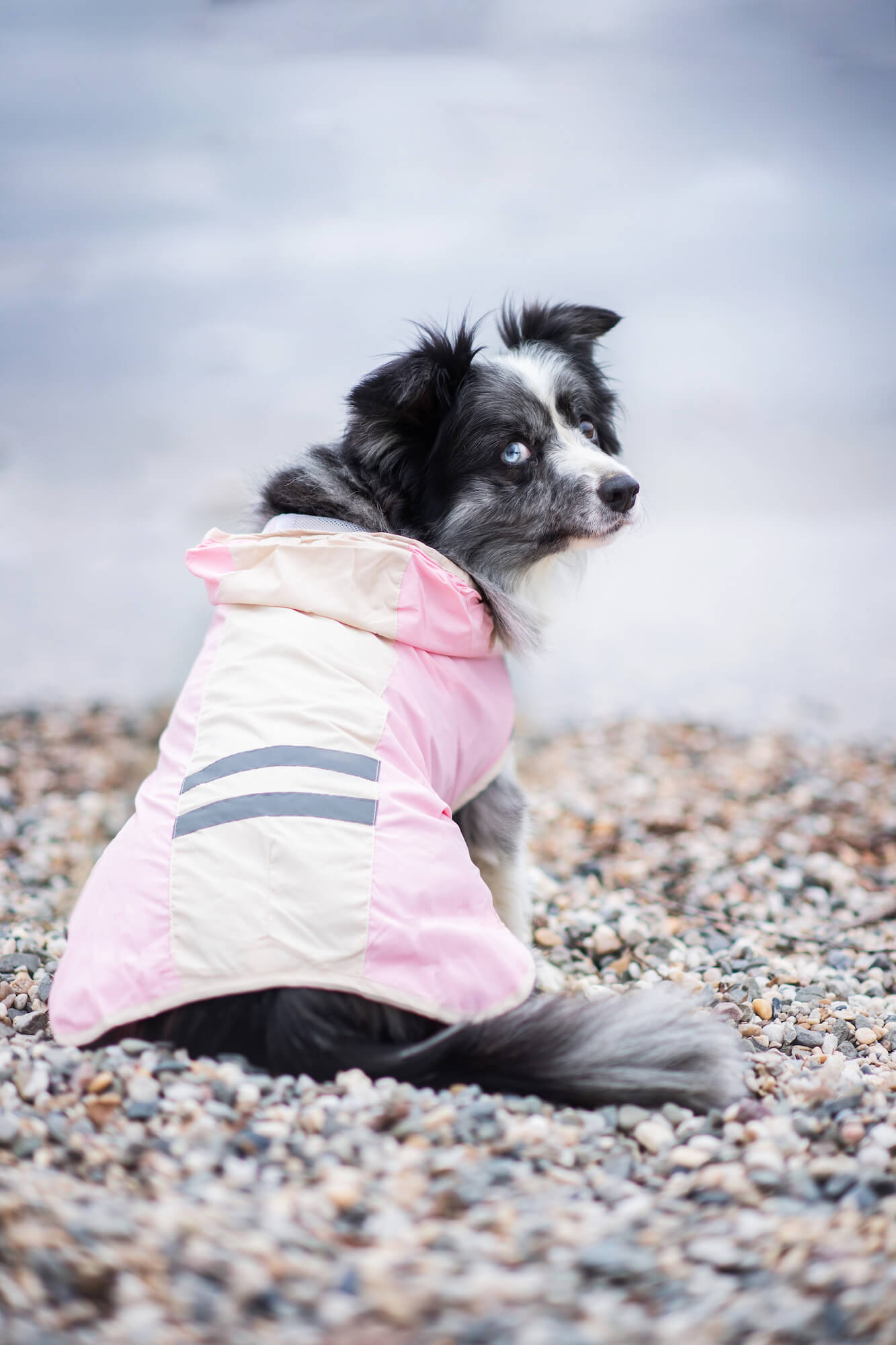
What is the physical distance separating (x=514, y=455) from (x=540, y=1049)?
1997 millimetres

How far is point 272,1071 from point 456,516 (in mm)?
1894

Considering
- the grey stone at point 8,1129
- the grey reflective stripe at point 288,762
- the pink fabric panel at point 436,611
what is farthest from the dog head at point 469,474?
the grey stone at point 8,1129

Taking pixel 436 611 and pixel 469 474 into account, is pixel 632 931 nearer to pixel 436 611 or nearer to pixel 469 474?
pixel 436 611

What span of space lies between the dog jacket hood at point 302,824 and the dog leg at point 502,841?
0.52 metres

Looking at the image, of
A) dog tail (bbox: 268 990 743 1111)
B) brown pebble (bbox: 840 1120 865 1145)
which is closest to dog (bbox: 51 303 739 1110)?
dog tail (bbox: 268 990 743 1111)

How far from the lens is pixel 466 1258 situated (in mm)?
1987

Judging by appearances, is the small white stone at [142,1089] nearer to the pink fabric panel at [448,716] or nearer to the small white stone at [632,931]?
the pink fabric panel at [448,716]

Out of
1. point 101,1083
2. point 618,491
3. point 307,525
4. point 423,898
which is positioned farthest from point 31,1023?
point 618,491

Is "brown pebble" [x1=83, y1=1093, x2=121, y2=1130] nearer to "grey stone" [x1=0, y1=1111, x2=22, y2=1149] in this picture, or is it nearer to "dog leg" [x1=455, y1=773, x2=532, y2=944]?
"grey stone" [x1=0, y1=1111, x2=22, y2=1149]

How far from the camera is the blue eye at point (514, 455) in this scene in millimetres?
3605

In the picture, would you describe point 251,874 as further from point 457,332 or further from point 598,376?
point 598,376

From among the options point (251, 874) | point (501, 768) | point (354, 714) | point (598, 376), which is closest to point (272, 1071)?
point (251, 874)

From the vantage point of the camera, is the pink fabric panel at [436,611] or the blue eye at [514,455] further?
the blue eye at [514,455]

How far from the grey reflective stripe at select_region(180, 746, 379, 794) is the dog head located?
3.28ft
